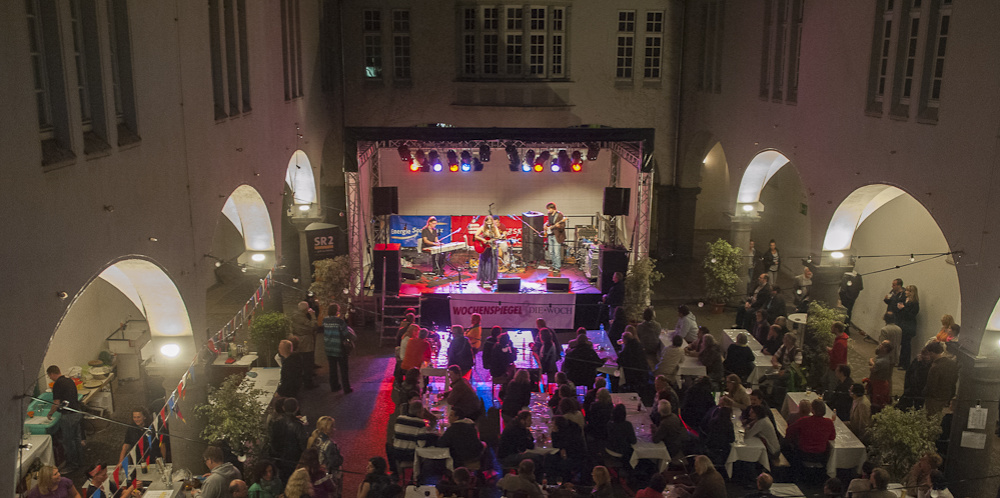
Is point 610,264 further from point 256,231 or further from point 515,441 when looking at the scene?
point 515,441

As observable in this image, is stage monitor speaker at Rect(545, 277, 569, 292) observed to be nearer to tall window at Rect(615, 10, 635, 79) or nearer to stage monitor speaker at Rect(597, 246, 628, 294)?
stage monitor speaker at Rect(597, 246, 628, 294)

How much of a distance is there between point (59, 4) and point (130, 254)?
248cm

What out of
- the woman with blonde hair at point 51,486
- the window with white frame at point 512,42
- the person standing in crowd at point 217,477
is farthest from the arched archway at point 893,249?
the woman with blonde hair at point 51,486

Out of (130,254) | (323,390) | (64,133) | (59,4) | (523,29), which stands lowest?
(323,390)

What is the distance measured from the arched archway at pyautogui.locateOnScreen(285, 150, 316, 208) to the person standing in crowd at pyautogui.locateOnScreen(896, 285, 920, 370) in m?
11.3

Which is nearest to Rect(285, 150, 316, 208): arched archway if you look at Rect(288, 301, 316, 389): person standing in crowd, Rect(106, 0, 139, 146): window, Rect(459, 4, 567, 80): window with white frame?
Rect(459, 4, 567, 80): window with white frame

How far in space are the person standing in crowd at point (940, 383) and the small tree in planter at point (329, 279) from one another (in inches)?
376

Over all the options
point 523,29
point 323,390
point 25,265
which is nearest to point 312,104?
point 523,29

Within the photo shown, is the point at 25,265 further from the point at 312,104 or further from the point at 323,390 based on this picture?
the point at 312,104

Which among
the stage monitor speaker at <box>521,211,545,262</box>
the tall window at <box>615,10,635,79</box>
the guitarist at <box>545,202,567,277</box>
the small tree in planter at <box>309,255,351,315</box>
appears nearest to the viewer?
the small tree in planter at <box>309,255,351,315</box>

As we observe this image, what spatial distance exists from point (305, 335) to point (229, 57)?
426 cm

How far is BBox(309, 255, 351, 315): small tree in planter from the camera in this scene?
15.4 metres

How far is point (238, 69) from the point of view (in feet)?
40.7

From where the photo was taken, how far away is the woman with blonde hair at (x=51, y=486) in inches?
309
